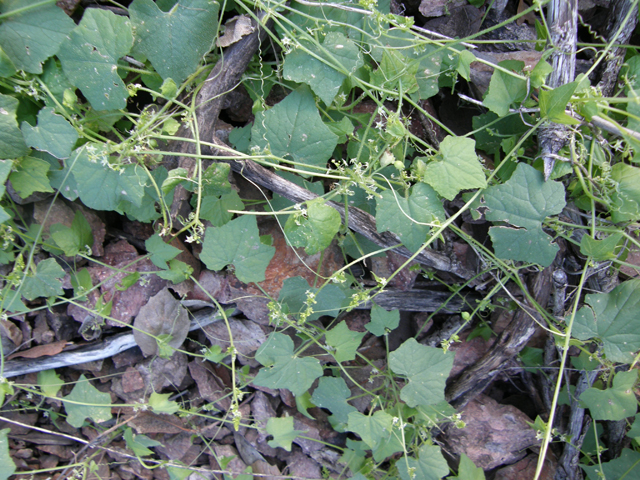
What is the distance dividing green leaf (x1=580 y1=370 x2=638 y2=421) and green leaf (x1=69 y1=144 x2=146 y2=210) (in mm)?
2303

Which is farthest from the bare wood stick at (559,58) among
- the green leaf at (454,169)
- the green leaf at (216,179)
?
the green leaf at (216,179)

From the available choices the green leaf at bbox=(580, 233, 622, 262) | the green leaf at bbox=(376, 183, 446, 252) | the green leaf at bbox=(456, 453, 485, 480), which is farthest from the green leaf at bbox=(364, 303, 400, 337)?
the green leaf at bbox=(580, 233, 622, 262)

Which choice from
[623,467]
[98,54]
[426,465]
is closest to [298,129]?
[98,54]

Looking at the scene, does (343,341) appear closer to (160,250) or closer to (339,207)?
(339,207)

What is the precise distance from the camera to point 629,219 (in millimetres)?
1487

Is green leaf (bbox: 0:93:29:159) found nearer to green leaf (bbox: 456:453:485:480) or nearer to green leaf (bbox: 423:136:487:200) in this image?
green leaf (bbox: 423:136:487:200)

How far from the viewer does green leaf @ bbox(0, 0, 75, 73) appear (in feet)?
4.87

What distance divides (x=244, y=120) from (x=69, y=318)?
158 centimetres

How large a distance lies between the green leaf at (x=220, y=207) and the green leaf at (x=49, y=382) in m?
1.36

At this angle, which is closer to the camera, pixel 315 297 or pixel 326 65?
pixel 326 65

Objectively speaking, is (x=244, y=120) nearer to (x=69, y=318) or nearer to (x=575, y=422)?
(x=69, y=318)

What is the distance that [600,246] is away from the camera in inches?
56.9

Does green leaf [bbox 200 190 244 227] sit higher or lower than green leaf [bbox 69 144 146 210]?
lower

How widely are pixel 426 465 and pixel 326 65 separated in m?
1.90
